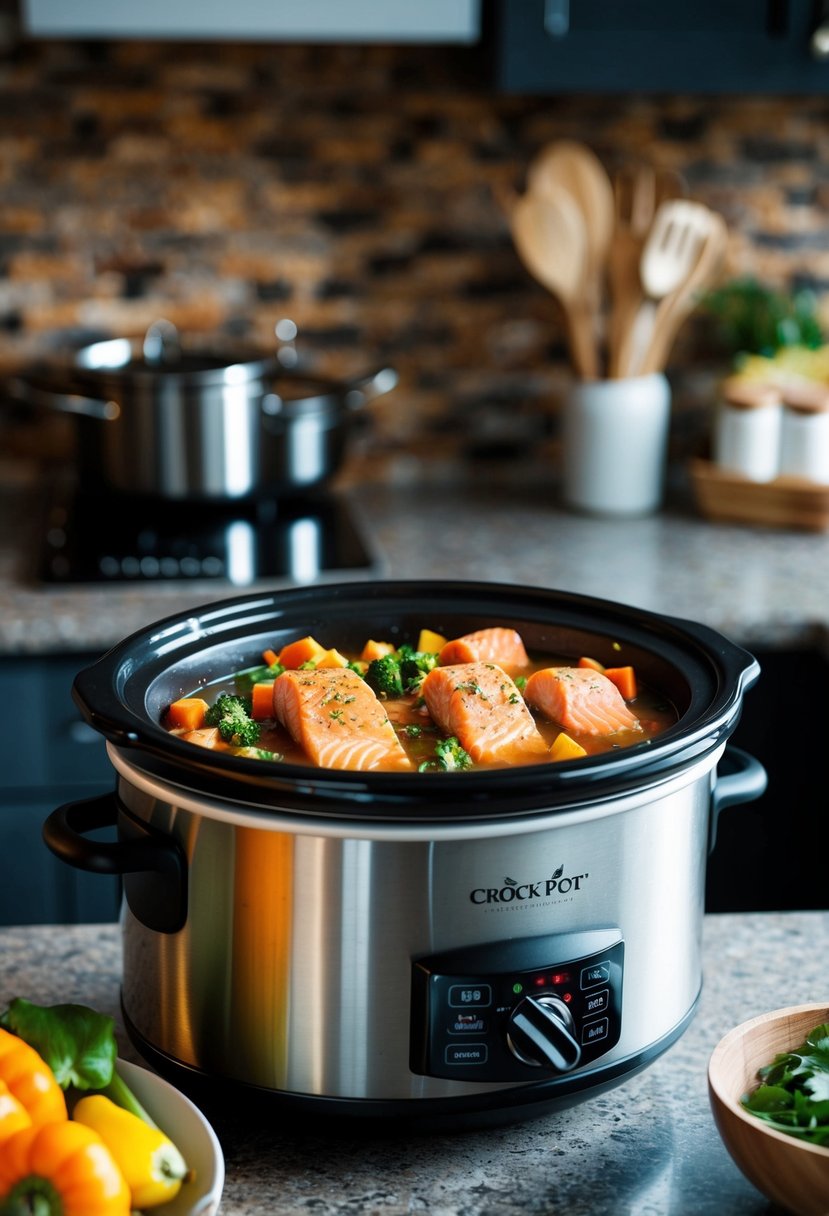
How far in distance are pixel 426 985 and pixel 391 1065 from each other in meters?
0.06

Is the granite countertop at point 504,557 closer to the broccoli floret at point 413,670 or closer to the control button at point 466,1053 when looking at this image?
the broccoli floret at point 413,670

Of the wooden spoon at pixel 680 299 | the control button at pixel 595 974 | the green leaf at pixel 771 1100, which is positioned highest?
the wooden spoon at pixel 680 299

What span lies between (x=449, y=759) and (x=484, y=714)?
0.05 meters

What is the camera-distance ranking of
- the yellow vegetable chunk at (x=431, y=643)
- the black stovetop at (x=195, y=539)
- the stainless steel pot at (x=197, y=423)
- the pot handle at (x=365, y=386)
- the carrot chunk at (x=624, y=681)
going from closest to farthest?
the carrot chunk at (x=624, y=681), the yellow vegetable chunk at (x=431, y=643), the black stovetop at (x=195, y=539), the stainless steel pot at (x=197, y=423), the pot handle at (x=365, y=386)

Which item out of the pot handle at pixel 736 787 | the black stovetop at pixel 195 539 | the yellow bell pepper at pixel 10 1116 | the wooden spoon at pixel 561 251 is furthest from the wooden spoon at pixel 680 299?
the yellow bell pepper at pixel 10 1116

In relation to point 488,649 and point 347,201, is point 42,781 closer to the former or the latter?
point 488,649

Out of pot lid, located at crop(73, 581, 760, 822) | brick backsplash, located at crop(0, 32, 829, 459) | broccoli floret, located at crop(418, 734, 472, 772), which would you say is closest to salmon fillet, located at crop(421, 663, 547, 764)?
broccoli floret, located at crop(418, 734, 472, 772)

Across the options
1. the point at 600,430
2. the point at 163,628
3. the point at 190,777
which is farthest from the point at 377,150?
the point at 190,777

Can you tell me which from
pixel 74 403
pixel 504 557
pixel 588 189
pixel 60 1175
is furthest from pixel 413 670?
pixel 588 189

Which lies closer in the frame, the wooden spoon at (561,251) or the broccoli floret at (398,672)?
the broccoli floret at (398,672)

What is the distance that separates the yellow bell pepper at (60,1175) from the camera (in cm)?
73

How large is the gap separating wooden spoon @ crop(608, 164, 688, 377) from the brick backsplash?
0.61ft

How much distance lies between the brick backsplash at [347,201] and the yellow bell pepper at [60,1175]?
218 cm

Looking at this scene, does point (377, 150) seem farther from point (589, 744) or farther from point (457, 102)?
point (589, 744)
